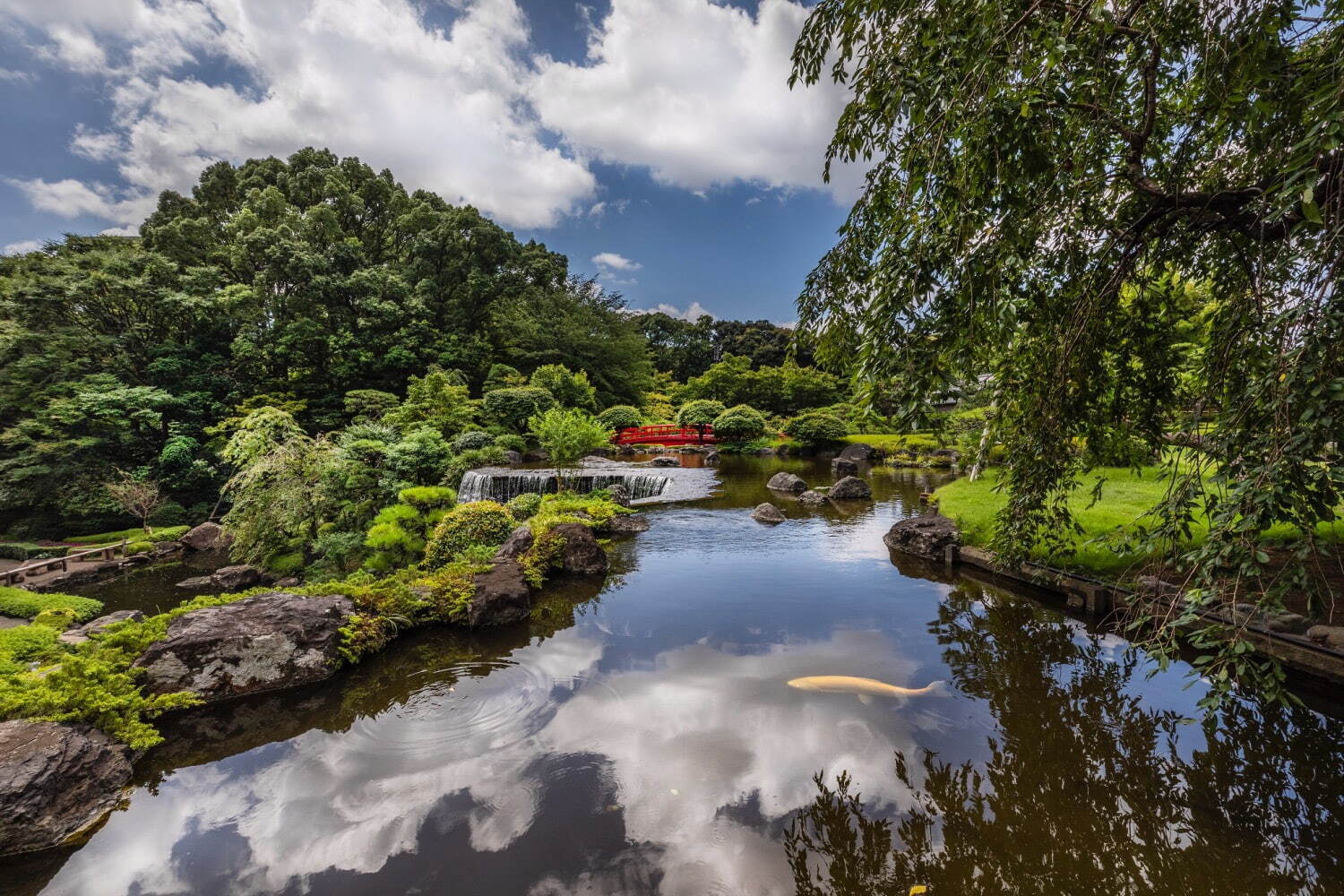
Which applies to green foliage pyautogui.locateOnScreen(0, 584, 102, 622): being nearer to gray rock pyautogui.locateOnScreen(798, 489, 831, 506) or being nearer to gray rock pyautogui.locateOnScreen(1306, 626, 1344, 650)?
gray rock pyautogui.locateOnScreen(798, 489, 831, 506)

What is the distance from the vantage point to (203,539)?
13.5 metres

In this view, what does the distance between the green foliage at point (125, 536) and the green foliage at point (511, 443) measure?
887 centimetres

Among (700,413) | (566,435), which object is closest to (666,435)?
(700,413)

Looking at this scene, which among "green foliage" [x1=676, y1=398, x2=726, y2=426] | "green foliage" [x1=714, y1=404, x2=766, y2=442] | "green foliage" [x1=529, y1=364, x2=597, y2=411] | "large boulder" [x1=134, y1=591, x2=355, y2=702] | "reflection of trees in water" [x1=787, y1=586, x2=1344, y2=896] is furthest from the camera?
"green foliage" [x1=676, y1=398, x2=726, y2=426]

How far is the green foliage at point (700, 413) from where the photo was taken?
27.9m

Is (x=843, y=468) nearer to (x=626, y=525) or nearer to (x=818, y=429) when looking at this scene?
(x=818, y=429)

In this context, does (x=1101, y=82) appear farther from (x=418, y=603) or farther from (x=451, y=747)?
(x=418, y=603)

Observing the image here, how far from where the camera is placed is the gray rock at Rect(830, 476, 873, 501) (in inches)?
575

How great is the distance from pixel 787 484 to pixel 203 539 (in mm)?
15927

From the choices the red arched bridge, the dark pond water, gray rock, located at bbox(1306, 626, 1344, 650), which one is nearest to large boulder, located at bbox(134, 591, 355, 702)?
the dark pond water

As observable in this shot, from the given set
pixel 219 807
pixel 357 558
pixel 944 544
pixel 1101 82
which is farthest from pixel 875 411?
pixel 357 558

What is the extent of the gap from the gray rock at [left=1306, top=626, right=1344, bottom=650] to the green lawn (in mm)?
822

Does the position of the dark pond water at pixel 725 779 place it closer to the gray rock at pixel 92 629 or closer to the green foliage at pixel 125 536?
the gray rock at pixel 92 629

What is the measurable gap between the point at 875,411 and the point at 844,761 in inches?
103
